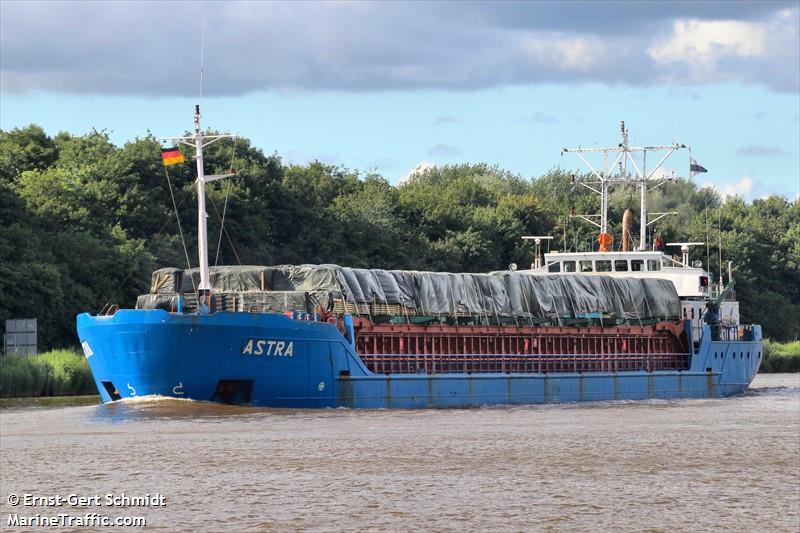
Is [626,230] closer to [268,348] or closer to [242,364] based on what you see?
[268,348]

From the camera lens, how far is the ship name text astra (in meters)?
42.6

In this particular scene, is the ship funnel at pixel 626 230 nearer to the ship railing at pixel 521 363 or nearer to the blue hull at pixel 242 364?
the ship railing at pixel 521 363

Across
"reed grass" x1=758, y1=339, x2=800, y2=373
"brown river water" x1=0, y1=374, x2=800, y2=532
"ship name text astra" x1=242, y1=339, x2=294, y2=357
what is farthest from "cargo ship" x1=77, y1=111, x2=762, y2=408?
"reed grass" x1=758, y1=339, x2=800, y2=373

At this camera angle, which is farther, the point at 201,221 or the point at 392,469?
the point at 201,221

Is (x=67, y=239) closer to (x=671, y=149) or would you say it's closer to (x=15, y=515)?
(x=671, y=149)

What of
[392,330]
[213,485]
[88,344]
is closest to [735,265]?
[392,330]

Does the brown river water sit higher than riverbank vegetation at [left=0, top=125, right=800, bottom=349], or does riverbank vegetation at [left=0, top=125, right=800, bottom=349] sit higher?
riverbank vegetation at [left=0, top=125, right=800, bottom=349]

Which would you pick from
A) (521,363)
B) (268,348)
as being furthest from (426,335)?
(268,348)

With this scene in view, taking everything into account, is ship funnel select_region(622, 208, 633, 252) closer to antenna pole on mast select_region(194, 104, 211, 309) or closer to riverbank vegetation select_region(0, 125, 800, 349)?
riverbank vegetation select_region(0, 125, 800, 349)

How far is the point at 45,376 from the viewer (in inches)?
2035

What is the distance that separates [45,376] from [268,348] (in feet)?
40.3

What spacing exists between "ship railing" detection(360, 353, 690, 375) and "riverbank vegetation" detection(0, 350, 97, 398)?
37.3ft

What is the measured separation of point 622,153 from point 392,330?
1964 centimetres

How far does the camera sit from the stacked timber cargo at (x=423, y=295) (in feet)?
150
